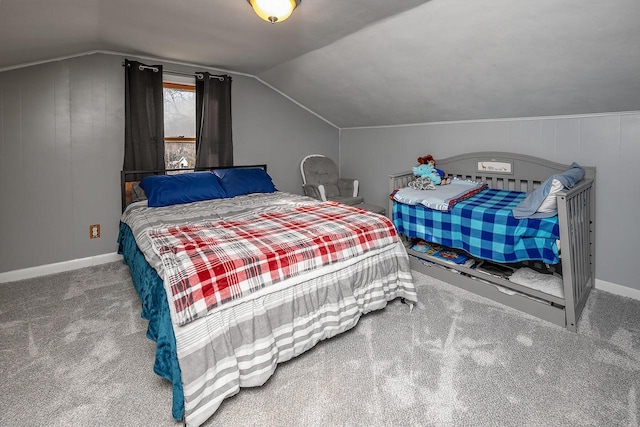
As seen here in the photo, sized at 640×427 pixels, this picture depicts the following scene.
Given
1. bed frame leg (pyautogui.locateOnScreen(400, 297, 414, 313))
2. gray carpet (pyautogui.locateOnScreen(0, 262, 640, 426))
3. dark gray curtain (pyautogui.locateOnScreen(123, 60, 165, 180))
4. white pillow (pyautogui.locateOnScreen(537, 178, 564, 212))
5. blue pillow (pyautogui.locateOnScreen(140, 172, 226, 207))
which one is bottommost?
gray carpet (pyautogui.locateOnScreen(0, 262, 640, 426))

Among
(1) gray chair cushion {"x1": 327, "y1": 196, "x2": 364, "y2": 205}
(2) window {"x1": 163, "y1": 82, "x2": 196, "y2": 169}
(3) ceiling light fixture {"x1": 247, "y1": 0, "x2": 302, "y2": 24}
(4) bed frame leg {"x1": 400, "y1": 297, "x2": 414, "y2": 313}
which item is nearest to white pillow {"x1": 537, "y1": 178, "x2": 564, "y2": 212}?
(4) bed frame leg {"x1": 400, "y1": 297, "x2": 414, "y2": 313}

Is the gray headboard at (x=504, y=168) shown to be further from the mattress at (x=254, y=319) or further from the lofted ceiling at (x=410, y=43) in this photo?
the mattress at (x=254, y=319)

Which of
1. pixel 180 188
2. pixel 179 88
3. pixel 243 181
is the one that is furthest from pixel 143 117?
pixel 243 181

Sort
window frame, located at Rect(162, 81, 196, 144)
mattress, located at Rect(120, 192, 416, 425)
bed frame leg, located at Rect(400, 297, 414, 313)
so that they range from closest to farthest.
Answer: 1. mattress, located at Rect(120, 192, 416, 425)
2. bed frame leg, located at Rect(400, 297, 414, 313)
3. window frame, located at Rect(162, 81, 196, 144)

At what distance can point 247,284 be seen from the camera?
5.37ft

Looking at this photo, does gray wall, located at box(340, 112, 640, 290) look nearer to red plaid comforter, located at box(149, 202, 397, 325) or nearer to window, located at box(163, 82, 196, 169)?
red plaid comforter, located at box(149, 202, 397, 325)

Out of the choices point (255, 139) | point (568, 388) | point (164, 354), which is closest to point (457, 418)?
point (568, 388)

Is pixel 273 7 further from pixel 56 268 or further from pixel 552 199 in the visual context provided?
pixel 56 268

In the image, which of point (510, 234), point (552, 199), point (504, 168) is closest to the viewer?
point (552, 199)

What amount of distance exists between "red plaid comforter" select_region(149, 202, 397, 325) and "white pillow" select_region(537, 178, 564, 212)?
1.03 m

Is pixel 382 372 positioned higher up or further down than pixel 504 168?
further down

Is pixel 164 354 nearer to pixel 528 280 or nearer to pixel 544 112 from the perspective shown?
pixel 528 280

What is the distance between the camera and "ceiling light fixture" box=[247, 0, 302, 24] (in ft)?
6.35

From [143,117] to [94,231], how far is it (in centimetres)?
127
